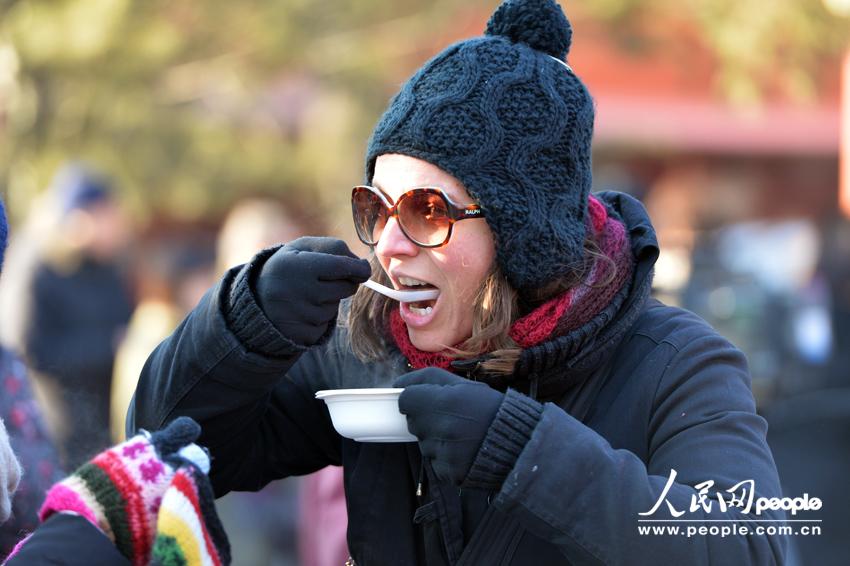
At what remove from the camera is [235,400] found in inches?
86.7

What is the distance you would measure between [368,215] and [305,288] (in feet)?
1.19

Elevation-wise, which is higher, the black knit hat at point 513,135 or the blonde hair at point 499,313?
the black knit hat at point 513,135

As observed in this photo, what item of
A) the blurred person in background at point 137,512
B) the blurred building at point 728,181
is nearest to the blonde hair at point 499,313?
the blurred person in background at point 137,512

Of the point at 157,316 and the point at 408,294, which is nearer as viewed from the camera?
the point at 408,294

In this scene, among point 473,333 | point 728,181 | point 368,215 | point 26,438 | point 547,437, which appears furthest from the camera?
point 728,181

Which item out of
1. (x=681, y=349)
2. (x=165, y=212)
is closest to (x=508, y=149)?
(x=681, y=349)

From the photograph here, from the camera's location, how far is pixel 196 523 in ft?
5.36

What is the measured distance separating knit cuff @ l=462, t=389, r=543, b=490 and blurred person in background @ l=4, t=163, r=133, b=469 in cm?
463

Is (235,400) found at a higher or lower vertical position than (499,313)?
lower

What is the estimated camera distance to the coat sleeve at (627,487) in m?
1.83

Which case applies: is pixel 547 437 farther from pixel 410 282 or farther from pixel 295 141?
pixel 295 141

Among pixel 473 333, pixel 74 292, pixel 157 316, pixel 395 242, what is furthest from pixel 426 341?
pixel 74 292

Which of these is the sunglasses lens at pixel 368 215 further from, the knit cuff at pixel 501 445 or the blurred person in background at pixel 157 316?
the blurred person in background at pixel 157 316

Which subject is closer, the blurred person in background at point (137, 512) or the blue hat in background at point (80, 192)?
the blurred person in background at point (137, 512)
